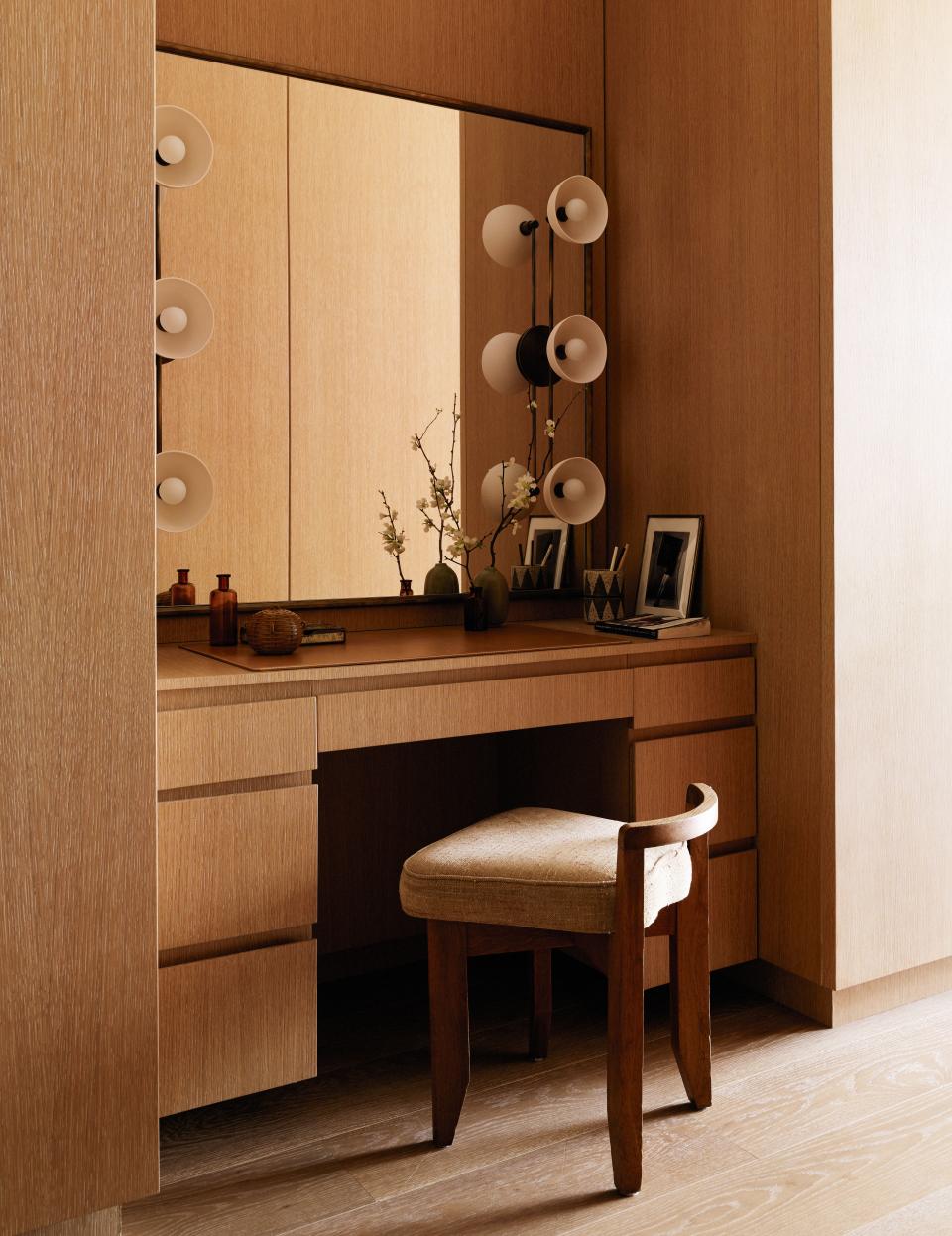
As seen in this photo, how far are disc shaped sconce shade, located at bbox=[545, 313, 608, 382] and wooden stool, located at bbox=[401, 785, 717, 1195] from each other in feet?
3.65

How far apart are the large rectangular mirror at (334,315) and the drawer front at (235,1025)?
81 cm

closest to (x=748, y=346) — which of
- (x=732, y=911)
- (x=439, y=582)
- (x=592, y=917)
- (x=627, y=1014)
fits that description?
(x=439, y=582)

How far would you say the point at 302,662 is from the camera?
202 cm

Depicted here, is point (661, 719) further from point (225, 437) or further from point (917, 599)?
point (225, 437)

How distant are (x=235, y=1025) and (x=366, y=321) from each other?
149 centimetres

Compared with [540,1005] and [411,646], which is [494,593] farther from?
[540,1005]

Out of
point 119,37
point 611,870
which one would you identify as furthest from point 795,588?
point 119,37

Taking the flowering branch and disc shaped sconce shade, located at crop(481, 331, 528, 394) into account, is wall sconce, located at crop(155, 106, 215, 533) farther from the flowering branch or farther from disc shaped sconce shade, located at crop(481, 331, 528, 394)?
disc shaped sconce shade, located at crop(481, 331, 528, 394)

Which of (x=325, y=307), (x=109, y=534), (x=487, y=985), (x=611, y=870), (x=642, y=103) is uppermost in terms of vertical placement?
(x=642, y=103)

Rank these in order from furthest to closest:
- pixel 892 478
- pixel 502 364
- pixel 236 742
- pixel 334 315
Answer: pixel 502 364
pixel 334 315
pixel 892 478
pixel 236 742

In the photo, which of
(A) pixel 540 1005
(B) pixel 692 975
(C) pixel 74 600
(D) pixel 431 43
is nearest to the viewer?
→ (C) pixel 74 600

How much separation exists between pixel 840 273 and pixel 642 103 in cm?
79

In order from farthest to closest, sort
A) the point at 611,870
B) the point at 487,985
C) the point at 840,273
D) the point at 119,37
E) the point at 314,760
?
the point at 487,985
the point at 840,273
the point at 314,760
the point at 611,870
the point at 119,37

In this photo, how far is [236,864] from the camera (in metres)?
1.92
